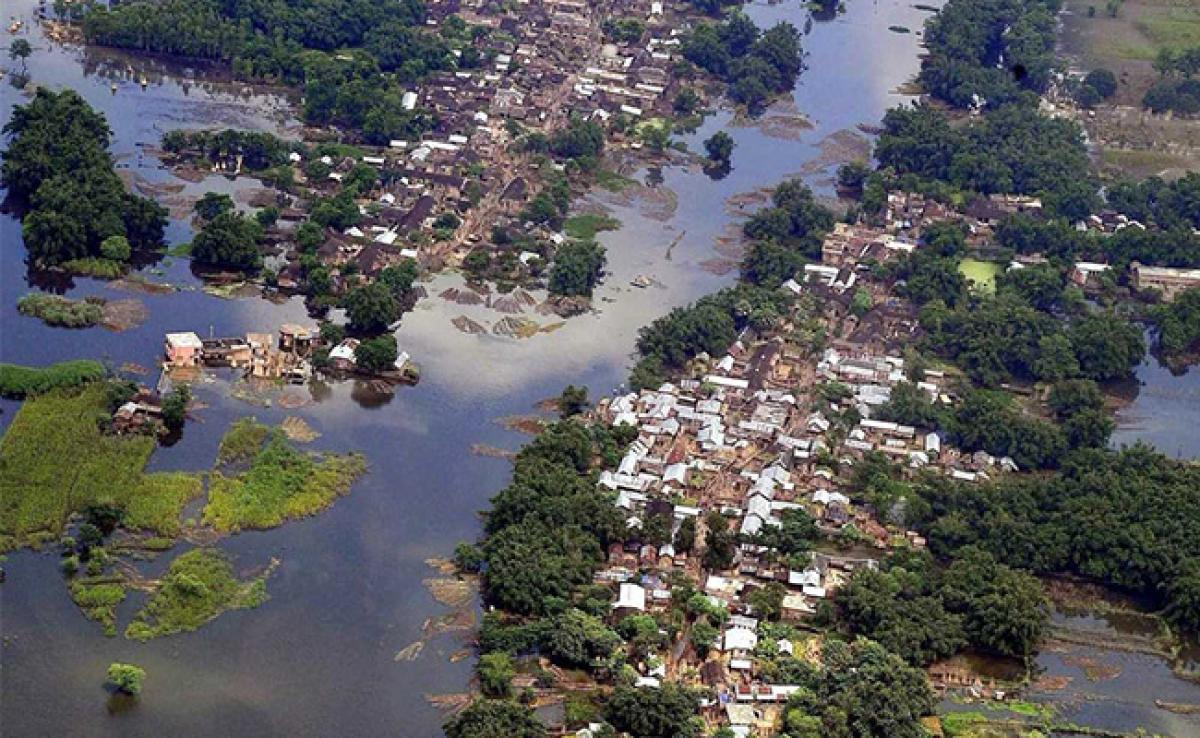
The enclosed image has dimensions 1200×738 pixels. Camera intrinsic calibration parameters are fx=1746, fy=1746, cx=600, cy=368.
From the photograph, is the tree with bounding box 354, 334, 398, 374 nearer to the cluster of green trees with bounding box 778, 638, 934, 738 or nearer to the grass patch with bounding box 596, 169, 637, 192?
the cluster of green trees with bounding box 778, 638, 934, 738

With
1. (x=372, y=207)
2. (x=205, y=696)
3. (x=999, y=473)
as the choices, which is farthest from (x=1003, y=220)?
(x=205, y=696)

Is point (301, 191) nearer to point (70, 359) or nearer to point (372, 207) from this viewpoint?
point (372, 207)

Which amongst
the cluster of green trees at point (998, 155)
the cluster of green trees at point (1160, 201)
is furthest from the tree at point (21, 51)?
the cluster of green trees at point (1160, 201)

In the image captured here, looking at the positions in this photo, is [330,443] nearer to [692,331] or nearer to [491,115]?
[692,331]

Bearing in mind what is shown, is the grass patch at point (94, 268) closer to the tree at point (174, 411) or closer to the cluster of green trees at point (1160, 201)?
the tree at point (174, 411)

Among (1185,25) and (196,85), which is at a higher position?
(1185,25)
